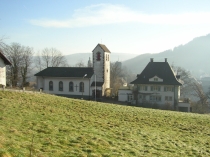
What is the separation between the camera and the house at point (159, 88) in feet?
157

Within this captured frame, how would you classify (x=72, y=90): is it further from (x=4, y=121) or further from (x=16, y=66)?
(x=4, y=121)

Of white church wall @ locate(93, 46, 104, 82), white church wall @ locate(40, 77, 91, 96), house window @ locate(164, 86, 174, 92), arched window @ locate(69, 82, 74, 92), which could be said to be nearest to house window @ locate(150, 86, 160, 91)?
house window @ locate(164, 86, 174, 92)

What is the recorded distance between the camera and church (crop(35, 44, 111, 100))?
157ft

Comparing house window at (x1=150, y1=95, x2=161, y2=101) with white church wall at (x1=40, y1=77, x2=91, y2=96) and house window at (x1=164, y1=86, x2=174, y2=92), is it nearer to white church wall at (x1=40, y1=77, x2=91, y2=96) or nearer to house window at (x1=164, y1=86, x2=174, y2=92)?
house window at (x1=164, y1=86, x2=174, y2=92)

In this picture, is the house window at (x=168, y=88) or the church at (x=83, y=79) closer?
the church at (x=83, y=79)

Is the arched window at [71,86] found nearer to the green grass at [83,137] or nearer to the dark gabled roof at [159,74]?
the dark gabled roof at [159,74]

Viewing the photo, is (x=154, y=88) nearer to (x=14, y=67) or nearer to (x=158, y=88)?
(x=158, y=88)

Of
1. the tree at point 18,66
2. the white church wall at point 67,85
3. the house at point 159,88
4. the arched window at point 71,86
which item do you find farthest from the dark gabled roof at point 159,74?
the tree at point 18,66

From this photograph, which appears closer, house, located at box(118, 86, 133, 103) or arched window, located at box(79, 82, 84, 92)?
arched window, located at box(79, 82, 84, 92)

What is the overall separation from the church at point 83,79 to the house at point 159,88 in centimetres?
676

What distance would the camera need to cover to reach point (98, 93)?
47.8 m

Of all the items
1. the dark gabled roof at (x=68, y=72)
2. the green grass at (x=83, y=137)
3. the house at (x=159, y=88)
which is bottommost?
the green grass at (x=83, y=137)

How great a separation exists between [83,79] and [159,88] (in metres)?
15.0

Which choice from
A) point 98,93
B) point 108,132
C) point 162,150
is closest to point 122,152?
point 162,150
